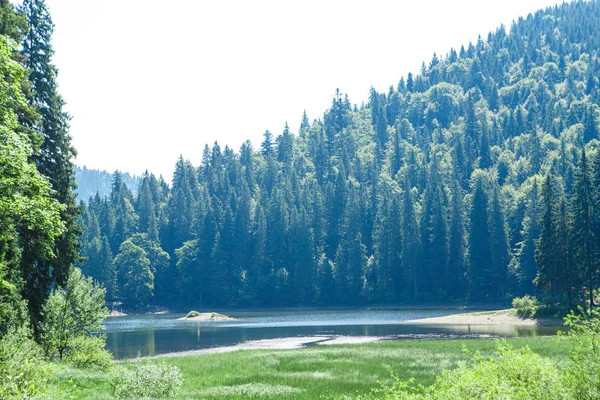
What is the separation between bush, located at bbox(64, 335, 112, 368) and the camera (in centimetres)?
3472

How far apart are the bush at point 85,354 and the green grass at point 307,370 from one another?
2.29 metres

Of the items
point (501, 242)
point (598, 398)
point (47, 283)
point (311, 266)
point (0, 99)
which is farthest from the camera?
point (311, 266)

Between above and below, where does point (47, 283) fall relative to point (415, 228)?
below

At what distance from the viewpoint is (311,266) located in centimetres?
15000

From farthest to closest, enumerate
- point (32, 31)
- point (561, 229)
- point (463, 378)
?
point (561, 229), point (32, 31), point (463, 378)

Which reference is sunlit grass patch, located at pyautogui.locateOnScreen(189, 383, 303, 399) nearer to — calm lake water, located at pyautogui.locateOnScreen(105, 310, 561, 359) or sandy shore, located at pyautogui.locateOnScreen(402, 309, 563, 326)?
calm lake water, located at pyautogui.locateOnScreen(105, 310, 561, 359)

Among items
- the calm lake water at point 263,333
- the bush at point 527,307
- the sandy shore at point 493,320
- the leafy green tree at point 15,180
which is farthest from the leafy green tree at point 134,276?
the leafy green tree at point 15,180

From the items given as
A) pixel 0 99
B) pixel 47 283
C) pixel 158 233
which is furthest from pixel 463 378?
pixel 158 233

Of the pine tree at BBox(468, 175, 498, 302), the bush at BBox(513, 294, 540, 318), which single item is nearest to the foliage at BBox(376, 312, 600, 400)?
the bush at BBox(513, 294, 540, 318)

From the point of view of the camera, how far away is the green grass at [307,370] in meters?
28.8

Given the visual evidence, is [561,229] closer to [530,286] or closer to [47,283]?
[530,286]

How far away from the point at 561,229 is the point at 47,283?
233 ft

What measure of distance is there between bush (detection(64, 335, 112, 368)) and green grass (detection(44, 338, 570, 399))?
2.29 m

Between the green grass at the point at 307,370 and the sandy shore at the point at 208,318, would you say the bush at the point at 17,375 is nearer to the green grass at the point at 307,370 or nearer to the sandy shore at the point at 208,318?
the green grass at the point at 307,370
